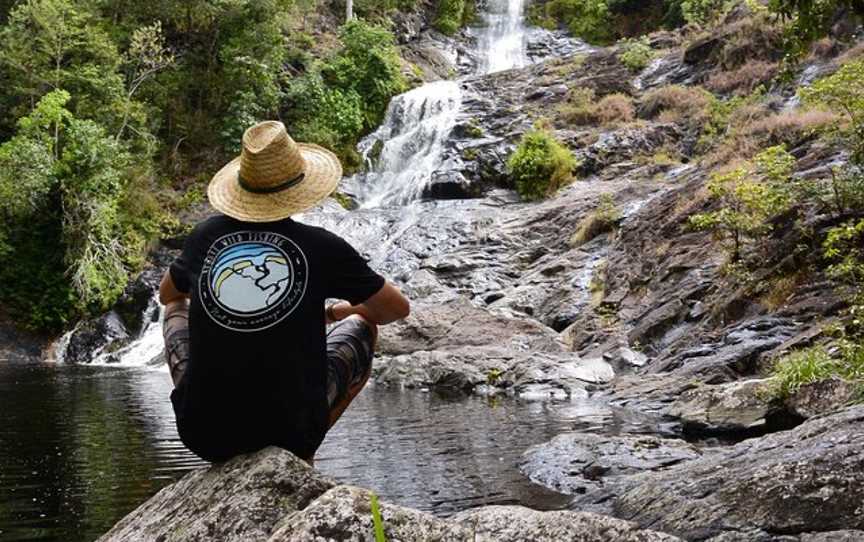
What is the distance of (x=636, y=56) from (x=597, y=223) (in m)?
12.2

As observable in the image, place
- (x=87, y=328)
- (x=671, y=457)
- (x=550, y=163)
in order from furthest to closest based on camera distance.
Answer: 1. (x=550, y=163)
2. (x=87, y=328)
3. (x=671, y=457)

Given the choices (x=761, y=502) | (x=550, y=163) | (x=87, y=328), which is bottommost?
(x=87, y=328)

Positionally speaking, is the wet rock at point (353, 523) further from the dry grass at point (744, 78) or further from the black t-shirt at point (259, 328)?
the dry grass at point (744, 78)

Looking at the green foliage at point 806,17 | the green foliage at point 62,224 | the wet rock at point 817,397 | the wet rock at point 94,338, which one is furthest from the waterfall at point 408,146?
the green foliage at point 806,17

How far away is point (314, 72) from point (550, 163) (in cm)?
1003

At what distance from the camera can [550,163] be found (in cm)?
2233

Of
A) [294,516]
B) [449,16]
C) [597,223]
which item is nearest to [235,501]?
[294,516]

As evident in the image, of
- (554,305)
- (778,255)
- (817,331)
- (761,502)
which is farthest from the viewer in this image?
(554,305)

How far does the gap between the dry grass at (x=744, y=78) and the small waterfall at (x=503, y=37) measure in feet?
42.2

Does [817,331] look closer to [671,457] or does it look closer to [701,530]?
[671,457]

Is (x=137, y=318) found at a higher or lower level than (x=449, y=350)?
lower

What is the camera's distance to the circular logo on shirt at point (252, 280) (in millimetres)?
3168

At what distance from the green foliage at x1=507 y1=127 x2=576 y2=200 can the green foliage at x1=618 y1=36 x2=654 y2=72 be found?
6.33 meters

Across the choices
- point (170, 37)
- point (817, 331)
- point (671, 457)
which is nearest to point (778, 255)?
point (817, 331)
